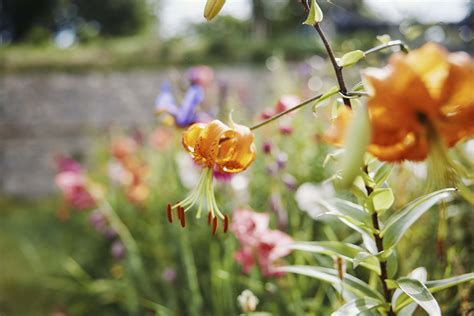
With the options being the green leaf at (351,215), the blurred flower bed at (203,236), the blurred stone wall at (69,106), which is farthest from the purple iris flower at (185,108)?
the blurred stone wall at (69,106)

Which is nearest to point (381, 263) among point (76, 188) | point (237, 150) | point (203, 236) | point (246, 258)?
point (237, 150)

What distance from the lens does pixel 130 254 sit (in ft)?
4.84

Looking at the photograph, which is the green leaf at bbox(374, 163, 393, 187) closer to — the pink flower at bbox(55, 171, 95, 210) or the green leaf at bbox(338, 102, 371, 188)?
the green leaf at bbox(338, 102, 371, 188)

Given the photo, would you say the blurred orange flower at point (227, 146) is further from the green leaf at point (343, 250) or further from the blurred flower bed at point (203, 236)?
the green leaf at point (343, 250)

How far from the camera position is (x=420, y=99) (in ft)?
1.13

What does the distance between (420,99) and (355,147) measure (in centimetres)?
7

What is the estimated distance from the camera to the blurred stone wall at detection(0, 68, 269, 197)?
6.12 metres

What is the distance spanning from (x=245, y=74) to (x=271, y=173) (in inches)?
208

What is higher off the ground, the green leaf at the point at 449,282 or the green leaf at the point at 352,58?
the green leaf at the point at 352,58

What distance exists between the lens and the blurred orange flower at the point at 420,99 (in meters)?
0.34

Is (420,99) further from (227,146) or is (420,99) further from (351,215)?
(351,215)

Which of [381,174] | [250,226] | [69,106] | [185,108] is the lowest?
[69,106]

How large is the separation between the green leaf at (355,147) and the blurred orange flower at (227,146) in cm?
19

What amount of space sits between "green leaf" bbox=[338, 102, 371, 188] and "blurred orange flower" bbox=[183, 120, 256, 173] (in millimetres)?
195
